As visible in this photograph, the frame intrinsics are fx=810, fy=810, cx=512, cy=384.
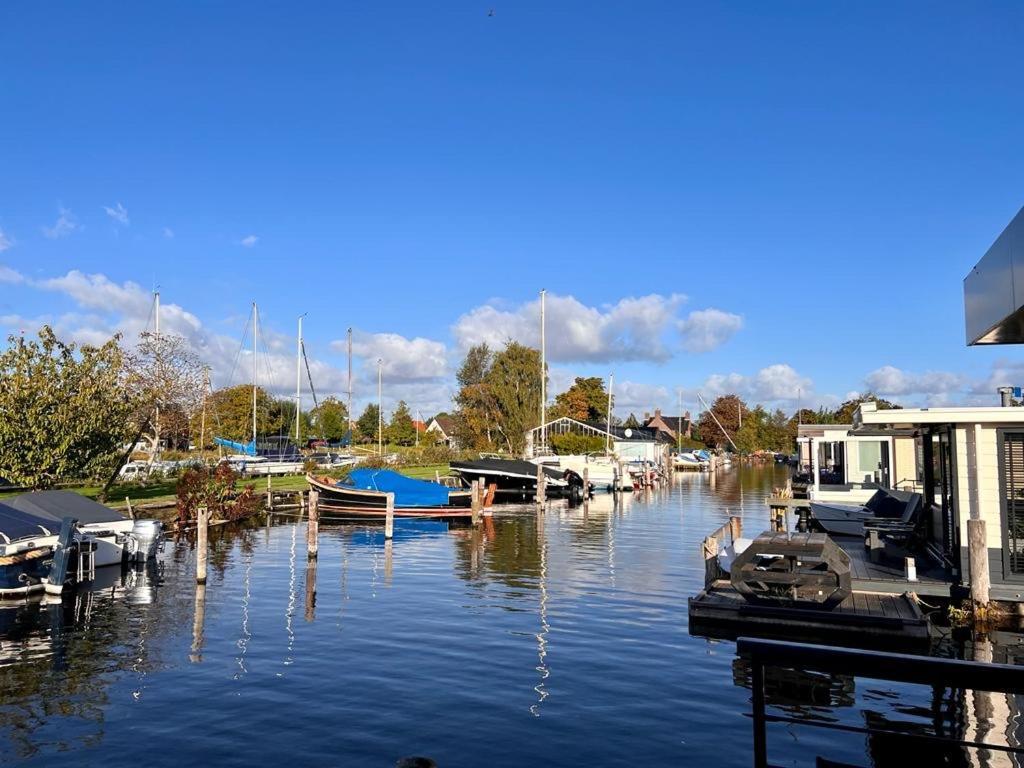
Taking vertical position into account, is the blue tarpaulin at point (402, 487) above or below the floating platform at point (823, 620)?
above

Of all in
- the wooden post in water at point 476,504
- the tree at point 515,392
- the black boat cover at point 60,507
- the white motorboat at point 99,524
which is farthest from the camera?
the tree at point 515,392

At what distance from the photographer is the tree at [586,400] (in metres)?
117

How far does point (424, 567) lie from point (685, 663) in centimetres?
1341

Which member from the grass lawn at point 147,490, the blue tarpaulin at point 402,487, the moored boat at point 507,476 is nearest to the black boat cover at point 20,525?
the grass lawn at point 147,490

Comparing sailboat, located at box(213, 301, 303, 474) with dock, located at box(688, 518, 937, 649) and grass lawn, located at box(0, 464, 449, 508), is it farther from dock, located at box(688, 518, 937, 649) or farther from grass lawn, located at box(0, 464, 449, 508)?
dock, located at box(688, 518, 937, 649)

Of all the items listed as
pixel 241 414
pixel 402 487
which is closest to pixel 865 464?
pixel 402 487

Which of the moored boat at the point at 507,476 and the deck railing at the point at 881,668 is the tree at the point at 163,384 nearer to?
the moored boat at the point at 507,476

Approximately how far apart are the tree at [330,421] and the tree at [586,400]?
1321 inches

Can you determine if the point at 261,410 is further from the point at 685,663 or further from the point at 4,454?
the point at 685,663

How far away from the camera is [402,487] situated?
4341 cm

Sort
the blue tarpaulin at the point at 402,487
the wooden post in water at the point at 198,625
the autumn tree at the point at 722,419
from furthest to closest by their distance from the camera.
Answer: the autumn tree at the point at 722,419, the blue tarpaulin at the point at 402,487, the wooden post in water at the point at 198,625

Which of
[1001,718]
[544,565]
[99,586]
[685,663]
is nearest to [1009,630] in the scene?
[1001,718]

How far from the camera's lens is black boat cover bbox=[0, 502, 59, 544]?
21406 mm

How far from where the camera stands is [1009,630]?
15391 mm
